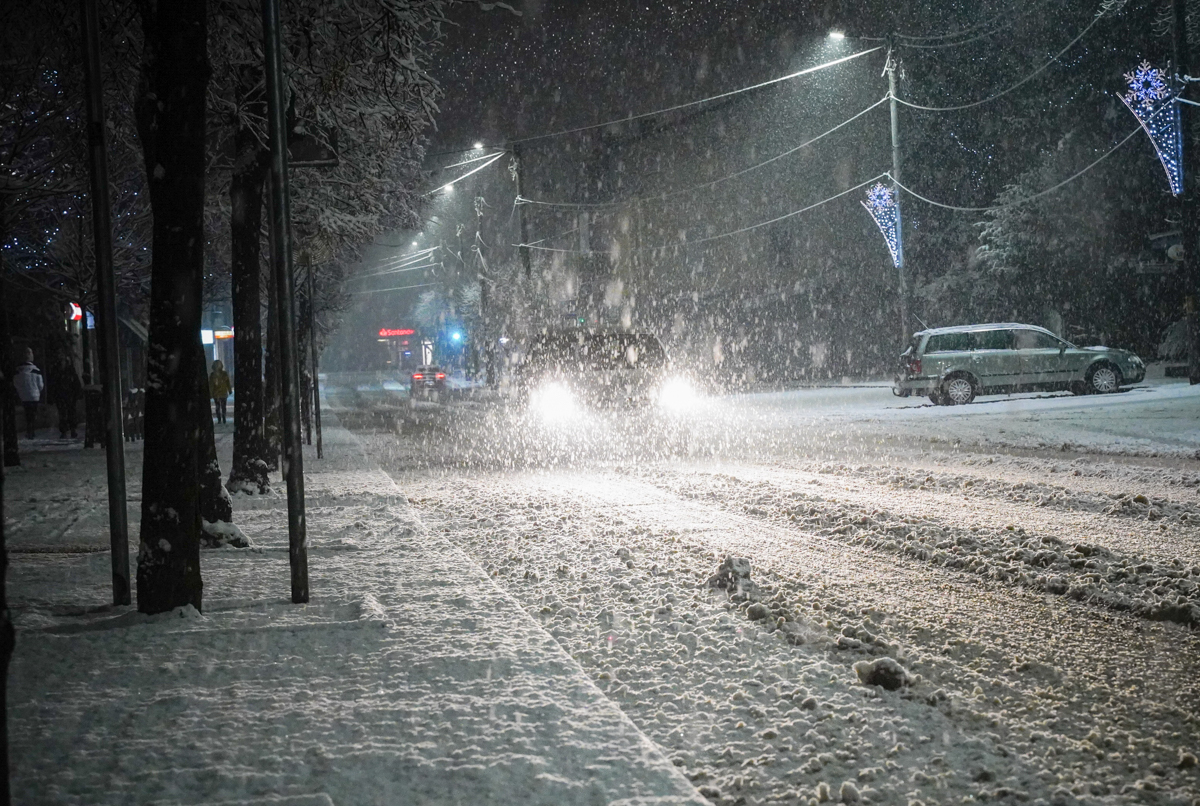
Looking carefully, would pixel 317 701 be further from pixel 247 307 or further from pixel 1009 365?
pixel 1009 365

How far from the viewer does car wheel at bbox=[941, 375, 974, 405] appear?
24484 mm

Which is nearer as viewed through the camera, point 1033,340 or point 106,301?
point 106,301

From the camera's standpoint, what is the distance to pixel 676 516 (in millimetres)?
9352

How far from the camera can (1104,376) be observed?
2420cm

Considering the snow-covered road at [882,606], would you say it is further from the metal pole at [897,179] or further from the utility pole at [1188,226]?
the metal pole at [897,179]

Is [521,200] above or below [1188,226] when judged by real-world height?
above

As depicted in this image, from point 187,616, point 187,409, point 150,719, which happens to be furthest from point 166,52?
point 150,719

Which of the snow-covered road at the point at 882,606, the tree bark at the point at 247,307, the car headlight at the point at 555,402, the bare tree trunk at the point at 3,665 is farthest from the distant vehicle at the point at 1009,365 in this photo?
the bare tree trunk at the point at 3,665

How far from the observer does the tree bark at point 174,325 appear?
5828 millimetres

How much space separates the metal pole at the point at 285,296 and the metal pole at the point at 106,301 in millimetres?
954

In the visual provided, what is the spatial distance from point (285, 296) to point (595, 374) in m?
17.0

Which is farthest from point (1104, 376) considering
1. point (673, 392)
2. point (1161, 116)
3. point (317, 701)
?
point (317, 701)

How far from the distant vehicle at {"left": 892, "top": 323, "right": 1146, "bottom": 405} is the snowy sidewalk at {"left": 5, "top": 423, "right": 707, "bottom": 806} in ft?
64.4

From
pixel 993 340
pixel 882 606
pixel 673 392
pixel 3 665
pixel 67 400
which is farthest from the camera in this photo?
pixel 67 400
